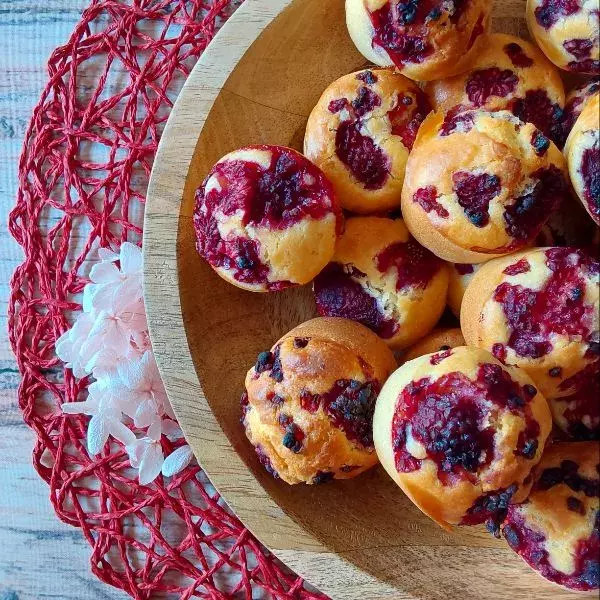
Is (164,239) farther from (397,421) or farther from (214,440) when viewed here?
(397,421)

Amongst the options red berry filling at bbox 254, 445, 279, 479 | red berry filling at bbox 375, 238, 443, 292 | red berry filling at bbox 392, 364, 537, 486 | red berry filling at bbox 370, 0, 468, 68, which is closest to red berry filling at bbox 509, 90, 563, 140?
red berry filling at bbox 370, 0, 468, 68

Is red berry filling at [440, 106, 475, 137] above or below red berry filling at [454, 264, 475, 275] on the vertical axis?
above

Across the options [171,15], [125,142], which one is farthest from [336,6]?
[125,142]

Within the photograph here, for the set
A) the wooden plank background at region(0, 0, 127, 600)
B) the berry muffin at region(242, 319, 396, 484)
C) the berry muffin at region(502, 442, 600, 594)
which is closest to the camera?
the berry muffin at region(502, 442, 600, 594)

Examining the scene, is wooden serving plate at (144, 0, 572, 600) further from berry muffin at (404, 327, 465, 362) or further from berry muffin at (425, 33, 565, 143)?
berry muffin at (404, 327, 465, 362)

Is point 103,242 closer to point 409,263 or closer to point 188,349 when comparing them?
point 188,349

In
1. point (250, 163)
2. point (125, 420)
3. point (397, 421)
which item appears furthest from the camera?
point (125, 420)

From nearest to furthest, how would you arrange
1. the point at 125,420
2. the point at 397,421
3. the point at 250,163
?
the point at 397,421, the point at 250,163, the point at 125,420

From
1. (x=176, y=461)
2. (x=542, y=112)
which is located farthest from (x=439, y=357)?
(x=176, y=461)
